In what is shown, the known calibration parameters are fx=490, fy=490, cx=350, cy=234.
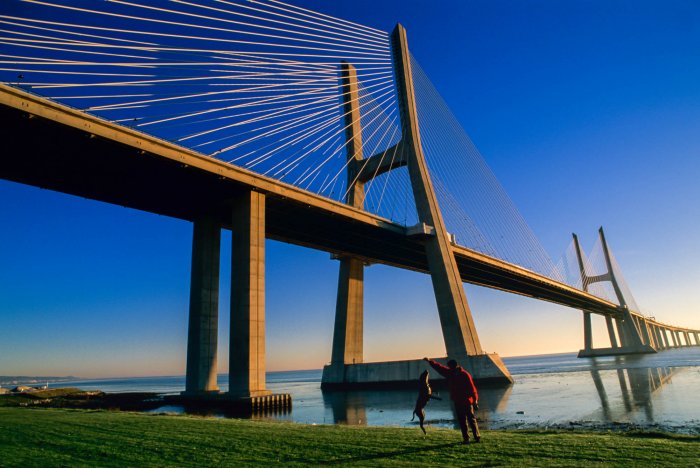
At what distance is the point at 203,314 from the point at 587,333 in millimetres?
109298

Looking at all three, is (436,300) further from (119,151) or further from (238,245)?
(119,151)

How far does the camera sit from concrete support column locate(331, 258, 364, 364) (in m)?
45.4

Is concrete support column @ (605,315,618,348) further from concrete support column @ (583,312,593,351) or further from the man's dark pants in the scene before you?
the man's dark pants

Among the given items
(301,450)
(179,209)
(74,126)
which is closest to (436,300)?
(179,209)

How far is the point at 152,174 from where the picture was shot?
27250mm

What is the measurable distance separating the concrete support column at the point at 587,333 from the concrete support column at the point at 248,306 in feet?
342

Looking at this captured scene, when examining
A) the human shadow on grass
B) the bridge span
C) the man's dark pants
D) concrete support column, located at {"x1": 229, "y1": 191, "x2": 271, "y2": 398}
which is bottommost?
the human shadow on grass

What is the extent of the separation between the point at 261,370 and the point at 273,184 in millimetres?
11086

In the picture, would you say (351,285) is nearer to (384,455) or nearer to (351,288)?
(351,288)

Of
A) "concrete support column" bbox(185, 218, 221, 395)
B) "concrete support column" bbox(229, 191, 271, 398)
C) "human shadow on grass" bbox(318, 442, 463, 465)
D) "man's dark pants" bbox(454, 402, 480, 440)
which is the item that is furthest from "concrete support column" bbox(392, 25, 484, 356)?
"human shadow on grass" bbox(318, 442, 463, 465)

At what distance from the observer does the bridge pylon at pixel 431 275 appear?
128 feet

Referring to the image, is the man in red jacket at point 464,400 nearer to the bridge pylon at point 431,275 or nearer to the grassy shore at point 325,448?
the grassy shore at point 325,448

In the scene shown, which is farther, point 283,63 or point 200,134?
point 283,63

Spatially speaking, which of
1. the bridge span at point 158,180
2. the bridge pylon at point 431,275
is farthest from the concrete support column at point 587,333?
the bridge pylon at point 431,275
